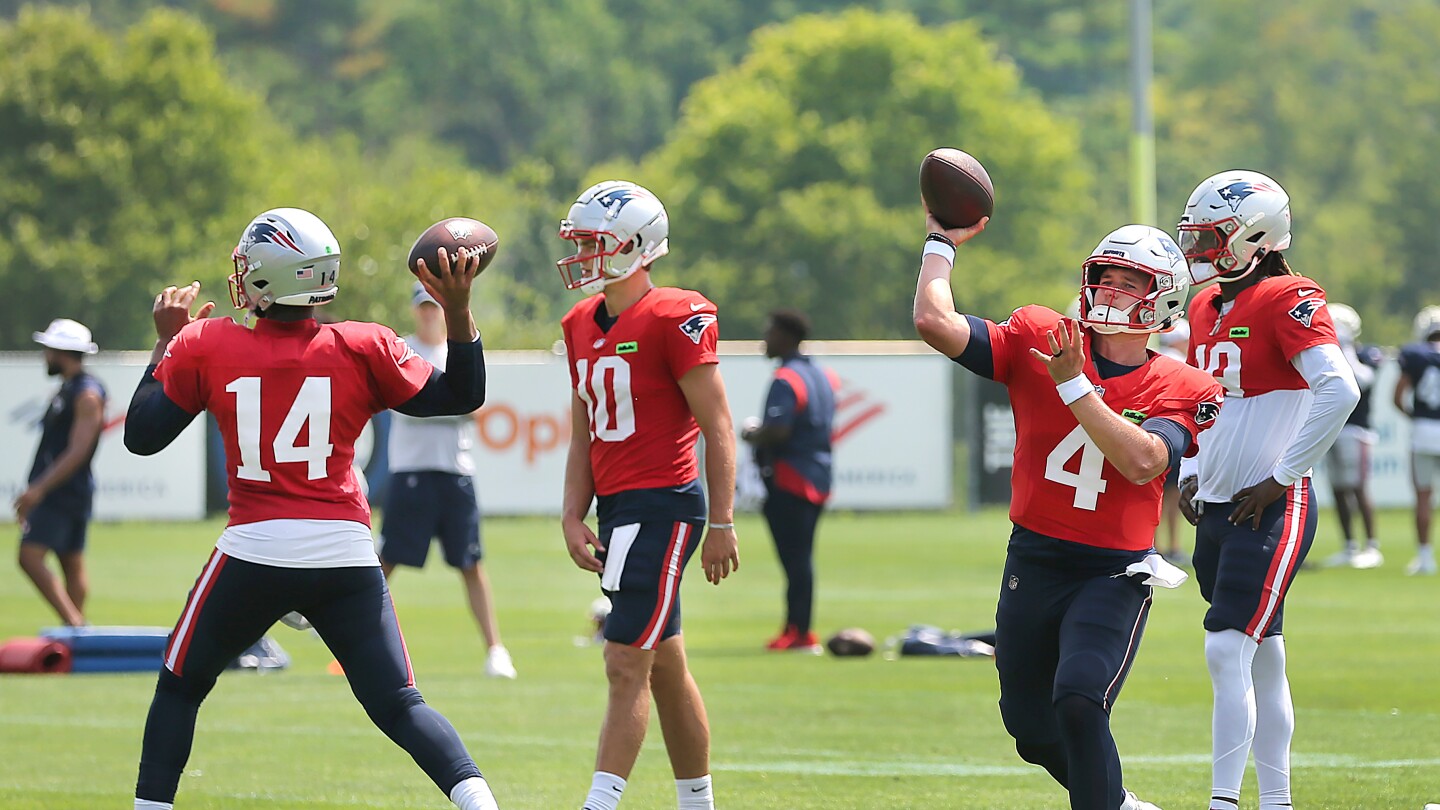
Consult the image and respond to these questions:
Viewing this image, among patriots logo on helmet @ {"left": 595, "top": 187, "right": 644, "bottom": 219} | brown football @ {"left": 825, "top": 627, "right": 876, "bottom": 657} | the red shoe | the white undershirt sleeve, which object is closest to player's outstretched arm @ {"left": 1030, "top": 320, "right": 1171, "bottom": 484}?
the white undershirt sleeve

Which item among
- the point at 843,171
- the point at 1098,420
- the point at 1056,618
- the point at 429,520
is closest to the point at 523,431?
the point at 429,520

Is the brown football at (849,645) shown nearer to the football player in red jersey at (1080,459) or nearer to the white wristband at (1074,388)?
the football player in red jersey at (1080,459)

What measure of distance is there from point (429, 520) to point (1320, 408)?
694 centimetres

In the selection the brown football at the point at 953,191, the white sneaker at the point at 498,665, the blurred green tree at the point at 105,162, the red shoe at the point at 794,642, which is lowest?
the red shoe at the point at 794,642

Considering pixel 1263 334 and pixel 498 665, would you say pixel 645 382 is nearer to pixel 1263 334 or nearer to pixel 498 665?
pixel 1263 334

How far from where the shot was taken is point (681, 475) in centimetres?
723

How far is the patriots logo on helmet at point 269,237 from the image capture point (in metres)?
6.49

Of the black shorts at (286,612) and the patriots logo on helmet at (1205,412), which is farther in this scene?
the patriots logo on helmet at (1205,412)

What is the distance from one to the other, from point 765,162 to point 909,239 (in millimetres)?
4904

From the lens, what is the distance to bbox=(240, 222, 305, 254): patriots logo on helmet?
649cm

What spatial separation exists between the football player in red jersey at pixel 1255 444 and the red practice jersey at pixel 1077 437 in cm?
70

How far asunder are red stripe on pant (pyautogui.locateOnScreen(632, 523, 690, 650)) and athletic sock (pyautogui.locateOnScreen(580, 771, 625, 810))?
1.47 ft

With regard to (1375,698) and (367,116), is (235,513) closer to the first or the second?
(1375,698)

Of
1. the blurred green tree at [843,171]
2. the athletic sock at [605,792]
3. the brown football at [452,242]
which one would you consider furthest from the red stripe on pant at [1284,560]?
the blurred green tree at [843,171]
